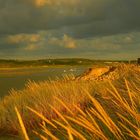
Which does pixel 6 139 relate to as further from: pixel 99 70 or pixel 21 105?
pixel 99 70

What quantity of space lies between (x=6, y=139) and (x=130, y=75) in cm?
266

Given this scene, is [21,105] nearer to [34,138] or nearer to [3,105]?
[3,105]

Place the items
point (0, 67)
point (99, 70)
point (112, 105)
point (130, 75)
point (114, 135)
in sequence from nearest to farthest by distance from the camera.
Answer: point (114, 135) → point (112, 105) → point (130, 75) → point (99, 70) → point (0, 67)

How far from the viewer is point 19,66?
350ft

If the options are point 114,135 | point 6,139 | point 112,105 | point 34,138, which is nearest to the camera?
point 114,135

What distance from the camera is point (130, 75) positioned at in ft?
24.0

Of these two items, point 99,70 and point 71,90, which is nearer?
point 71,90

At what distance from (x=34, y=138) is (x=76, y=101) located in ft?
5.77

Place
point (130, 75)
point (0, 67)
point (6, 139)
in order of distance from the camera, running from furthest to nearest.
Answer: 1. point (0, 67)
2. point (6, 139)
3. point (130, 75)

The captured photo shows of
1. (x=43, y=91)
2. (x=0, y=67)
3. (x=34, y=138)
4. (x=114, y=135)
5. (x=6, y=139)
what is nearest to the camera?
(x=114, y=135)

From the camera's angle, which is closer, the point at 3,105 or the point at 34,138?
the point at 34,138

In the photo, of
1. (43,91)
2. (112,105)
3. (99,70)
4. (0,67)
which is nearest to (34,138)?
(112,105)

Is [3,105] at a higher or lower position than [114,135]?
lower

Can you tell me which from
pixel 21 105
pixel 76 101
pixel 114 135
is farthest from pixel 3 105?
pixel 114 135
